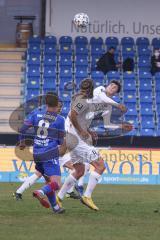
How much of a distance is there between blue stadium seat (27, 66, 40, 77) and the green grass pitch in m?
14.9

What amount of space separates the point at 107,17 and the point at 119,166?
10.5m

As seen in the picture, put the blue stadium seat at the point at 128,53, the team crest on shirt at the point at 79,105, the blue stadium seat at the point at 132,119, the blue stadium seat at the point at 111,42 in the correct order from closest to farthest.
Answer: the team crest on shirt at the point at 79,105 → the blue stadium seat at the point at 132,119 → the blue stadium seat at the point at 128,53 → the blue stadium seat at the point at 111,42

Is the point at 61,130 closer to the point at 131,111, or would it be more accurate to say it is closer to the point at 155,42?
the point at 131,111

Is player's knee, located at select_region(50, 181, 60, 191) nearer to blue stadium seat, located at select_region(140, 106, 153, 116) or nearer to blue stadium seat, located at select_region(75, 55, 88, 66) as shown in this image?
blue stadium seat, located at select_region(140, 106, 153, 116)

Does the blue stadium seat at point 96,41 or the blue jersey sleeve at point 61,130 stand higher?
the blue stadium seat at point 96,41

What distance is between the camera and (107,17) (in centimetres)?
3123

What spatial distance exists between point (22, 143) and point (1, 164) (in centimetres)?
1094

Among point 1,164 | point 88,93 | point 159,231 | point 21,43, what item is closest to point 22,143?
point 88,93

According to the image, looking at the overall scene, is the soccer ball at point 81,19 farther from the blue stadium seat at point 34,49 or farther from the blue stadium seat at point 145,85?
the blue stadium seat at point 145,85

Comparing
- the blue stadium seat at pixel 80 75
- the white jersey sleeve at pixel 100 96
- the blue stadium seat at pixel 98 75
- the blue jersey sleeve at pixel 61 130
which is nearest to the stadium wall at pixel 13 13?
the blue stadium seat at pixel 80 75

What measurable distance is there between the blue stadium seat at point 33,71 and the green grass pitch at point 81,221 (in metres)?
14.9

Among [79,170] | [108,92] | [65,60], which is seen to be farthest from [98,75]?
[79,170]

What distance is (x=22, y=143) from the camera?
457 inches

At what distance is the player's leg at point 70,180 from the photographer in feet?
40.4
